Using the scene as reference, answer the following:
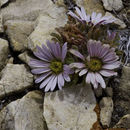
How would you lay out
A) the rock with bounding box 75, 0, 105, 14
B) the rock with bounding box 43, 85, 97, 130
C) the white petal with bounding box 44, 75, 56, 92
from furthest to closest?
the rock with bounding box 75, 0, 105, 14 → the white petal with bounding box 44, 75, 56, 92 → the rock with bounding box 43, 85, 97, 130

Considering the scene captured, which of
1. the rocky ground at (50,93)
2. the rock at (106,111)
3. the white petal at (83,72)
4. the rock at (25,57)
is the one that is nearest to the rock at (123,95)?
the rocky ground at (50,93)

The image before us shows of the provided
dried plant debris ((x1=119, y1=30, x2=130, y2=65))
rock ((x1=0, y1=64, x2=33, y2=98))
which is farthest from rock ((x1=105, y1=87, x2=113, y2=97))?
rock ((x1=0, y1=64, x2=33, y2=98))

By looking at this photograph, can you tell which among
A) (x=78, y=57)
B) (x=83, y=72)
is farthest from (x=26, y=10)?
(x=83, y=72)

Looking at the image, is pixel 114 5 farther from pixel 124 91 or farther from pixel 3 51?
pixel 3 51

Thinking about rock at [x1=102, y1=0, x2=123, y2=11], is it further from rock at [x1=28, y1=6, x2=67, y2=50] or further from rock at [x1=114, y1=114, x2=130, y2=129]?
rock at [x1=114, y1=114, x2=130, y2=129]

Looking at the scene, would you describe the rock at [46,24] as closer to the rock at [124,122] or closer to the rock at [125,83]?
the rock at [125,83]

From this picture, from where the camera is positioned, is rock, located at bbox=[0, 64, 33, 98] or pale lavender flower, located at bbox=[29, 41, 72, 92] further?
rock, located at bbox=[0, 64, 33, 98]

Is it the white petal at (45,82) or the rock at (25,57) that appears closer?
the white petal at (45,82)
